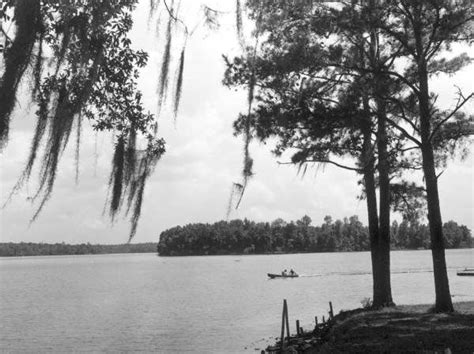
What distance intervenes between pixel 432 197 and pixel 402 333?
5.39 meters

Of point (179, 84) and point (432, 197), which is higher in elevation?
point (432, 197)

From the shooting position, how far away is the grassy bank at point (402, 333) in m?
12.2

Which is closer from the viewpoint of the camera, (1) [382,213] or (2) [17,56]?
(2) [17,56]

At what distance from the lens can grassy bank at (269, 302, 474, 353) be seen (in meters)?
12.2

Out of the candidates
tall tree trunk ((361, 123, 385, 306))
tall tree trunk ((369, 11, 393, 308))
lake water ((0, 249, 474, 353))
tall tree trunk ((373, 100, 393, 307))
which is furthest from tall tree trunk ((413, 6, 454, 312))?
lake water ((0, 249, 474, 353))

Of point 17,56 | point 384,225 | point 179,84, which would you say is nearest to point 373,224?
point 384,225

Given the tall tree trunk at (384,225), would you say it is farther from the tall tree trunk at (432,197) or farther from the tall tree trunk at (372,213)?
the tall tree trunk at (432,197)

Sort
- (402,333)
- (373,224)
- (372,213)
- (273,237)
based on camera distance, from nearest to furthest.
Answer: (402,333)
(373,224)
(372,213)
(273,237)

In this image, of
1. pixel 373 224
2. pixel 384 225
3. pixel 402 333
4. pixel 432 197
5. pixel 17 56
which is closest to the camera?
pixel 17 56

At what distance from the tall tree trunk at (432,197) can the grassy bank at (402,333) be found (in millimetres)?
708

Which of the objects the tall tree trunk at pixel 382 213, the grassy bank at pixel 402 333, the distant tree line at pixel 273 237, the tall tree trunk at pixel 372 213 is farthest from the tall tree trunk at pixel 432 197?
the distant tree line at pixel 273 237

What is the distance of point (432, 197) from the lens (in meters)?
17.8

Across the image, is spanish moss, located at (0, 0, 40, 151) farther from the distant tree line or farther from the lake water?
the distant tree line

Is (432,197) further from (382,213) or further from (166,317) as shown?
(166,317)
